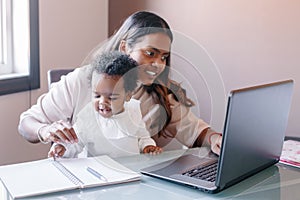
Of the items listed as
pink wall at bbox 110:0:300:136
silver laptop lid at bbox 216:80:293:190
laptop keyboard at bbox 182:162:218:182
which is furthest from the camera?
pink wall at bbox 110:0:300:136

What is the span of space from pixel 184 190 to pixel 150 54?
419 mm

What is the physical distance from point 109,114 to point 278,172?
1.72 ft

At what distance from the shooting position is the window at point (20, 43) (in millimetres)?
2121

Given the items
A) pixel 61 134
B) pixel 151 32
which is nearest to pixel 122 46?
pixel 151 32

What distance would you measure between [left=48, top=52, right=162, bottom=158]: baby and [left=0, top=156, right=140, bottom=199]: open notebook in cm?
6

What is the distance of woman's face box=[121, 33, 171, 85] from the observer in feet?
4.28

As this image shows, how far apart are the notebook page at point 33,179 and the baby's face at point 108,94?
208 millimetres

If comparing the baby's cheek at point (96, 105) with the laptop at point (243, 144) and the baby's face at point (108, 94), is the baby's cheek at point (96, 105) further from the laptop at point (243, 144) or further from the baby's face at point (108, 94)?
the laptop at point (243, 144)

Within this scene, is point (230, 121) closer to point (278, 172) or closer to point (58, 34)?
point (278, 172)

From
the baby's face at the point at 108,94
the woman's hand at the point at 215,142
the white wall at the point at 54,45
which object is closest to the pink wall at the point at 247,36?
the woman's hand at the point at 215,142

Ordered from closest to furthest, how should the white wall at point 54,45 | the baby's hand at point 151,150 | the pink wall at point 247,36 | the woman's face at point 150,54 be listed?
the woman's face at point 150,54
the baby's hand at point 151,150
the pink wall at point 247,36
the white wall at point 54,45

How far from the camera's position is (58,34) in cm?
229

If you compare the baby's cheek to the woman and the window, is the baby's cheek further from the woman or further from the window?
the window

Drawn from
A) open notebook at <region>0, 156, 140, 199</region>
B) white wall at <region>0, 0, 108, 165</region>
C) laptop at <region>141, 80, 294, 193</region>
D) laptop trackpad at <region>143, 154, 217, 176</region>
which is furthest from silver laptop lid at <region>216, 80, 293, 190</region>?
white wall at <region>0, 0, 108, 165</region>
